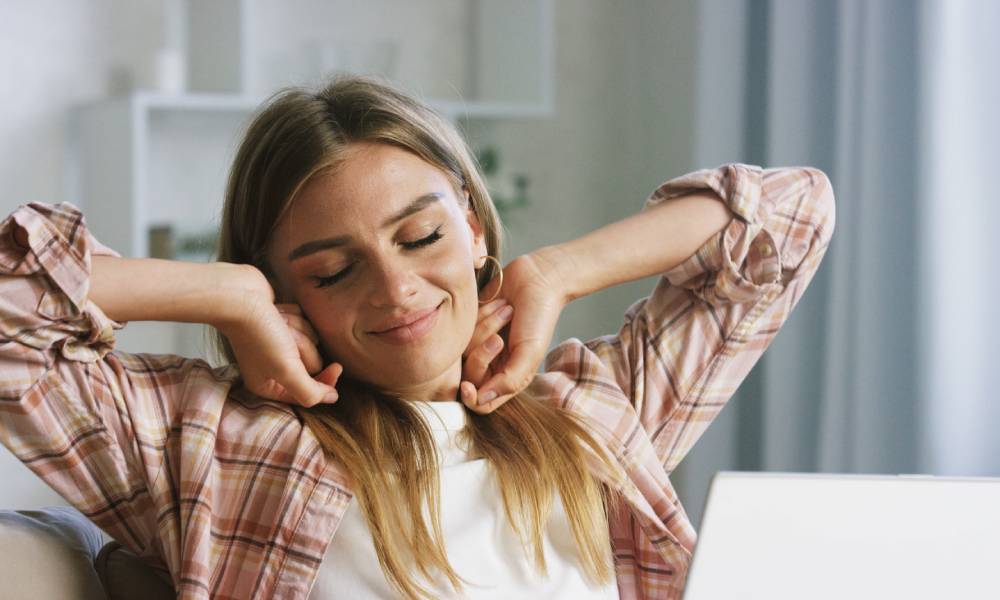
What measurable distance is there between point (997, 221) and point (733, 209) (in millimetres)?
1036

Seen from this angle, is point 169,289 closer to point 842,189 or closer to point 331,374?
point 331,374

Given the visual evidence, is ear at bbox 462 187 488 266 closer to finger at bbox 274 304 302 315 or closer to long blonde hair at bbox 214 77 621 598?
long blonde hair at bbox 214 77 621 598

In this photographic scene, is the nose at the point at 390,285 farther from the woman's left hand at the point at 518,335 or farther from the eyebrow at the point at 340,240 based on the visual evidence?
the woman's left hand at the point at 518,335

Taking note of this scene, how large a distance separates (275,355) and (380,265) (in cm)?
14

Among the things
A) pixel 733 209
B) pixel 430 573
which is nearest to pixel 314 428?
pixel 430 573

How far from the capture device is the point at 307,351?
44.6 inches

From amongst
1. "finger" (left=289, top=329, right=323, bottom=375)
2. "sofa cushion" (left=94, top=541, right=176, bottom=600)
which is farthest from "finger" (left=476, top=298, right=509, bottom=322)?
"sofa cushion" (left=94, top=541, right=176, bottom=600)

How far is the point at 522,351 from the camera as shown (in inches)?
47.6

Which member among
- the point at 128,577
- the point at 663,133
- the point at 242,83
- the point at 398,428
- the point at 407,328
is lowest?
the point at 128,577

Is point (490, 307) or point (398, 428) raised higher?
point (490, 307)

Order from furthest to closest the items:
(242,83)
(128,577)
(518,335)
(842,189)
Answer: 1. (242,83)
2. (842,189)
3. (518,335)
4. (128,577)

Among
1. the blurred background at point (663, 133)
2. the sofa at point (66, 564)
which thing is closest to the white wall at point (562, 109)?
the blurred background at point (663, 133)

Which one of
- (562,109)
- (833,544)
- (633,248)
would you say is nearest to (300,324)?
(633,248)

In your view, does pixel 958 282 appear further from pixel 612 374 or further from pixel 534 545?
pixel 534 545
